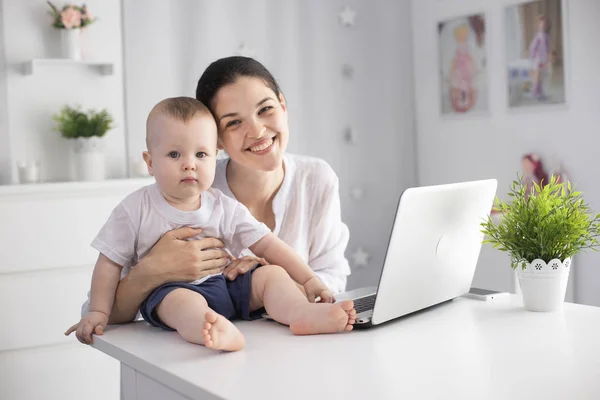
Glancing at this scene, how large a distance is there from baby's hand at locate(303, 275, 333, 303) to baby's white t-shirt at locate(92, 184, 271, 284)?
0.63ft

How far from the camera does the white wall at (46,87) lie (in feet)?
10.8

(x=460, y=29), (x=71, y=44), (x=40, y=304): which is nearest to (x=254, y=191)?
(x=40, y=304)

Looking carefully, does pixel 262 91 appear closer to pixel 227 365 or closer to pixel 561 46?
pixel 227 365

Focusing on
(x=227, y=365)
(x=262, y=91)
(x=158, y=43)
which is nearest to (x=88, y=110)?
(x=158, y=43)

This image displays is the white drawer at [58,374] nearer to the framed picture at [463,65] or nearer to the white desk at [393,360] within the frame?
Result: the white desk at [393,360]

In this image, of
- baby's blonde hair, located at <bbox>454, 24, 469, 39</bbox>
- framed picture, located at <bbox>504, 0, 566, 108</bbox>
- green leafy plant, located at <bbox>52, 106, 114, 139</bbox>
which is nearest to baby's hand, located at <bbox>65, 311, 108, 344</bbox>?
green leafy plant, located at <bbox>52, 106, 114, 139</bbox>

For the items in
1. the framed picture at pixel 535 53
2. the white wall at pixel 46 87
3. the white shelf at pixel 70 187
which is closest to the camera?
the white shelf at pixel 70 187

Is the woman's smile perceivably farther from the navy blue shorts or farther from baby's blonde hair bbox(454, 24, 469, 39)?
baby's blonde hair bbox(454, 24, 469, 39)

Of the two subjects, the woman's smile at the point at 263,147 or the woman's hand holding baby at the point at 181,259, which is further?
the woman's smile at the point at 263,147

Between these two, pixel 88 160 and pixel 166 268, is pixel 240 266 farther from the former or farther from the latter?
pixel 88 160

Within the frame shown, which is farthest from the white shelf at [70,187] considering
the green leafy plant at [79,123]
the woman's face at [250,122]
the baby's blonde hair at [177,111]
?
the baby's blonde hair at [177,111]

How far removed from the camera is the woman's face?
171 cm

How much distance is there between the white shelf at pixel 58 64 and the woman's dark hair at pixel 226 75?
170 cm

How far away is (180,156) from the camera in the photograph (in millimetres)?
1508
